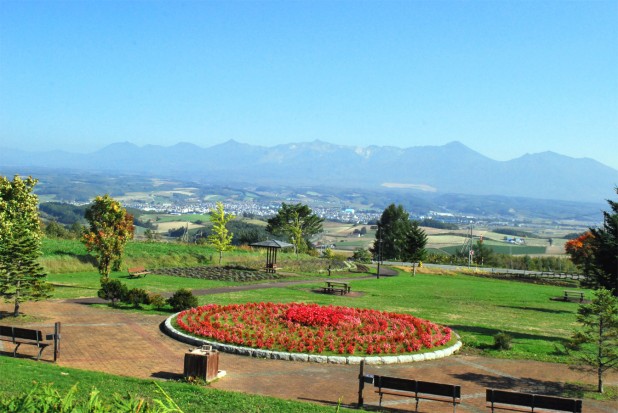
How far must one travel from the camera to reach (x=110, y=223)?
3619 cm

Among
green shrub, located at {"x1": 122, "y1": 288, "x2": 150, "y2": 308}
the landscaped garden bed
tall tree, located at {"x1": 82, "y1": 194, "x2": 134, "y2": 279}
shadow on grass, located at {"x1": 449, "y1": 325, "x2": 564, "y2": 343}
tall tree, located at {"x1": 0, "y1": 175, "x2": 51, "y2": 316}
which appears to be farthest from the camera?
the landscaped garden bed

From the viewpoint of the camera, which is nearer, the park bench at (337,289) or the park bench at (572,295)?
the park bench at (337,289)

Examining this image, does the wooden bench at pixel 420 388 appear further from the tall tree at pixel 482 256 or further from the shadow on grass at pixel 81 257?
the tall tree at pixel 482 256

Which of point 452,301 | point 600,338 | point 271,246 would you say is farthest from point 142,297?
point 271,246

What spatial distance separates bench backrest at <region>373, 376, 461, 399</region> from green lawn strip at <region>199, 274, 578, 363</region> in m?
7.37

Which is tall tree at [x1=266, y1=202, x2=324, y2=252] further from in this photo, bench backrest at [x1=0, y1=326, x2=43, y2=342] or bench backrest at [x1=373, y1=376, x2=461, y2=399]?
bench backrest at [x1=373, y1=376, x2=461, y2=399]

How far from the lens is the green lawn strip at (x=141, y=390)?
40.7 feet

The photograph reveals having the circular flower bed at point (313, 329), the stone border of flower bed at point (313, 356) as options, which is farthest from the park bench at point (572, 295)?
the stone border of flower bed at point (313, 356)

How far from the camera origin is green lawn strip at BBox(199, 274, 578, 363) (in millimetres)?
21984

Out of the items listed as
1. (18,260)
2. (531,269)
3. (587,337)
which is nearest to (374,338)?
(587,337)

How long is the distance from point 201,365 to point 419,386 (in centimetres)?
560

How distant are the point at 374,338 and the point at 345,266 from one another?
38007 millimetres

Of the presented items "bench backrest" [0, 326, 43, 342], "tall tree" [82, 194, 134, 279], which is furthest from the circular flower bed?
"tall tree" [82, 194, 134, 279]

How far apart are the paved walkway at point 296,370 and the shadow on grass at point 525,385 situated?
3 cm
